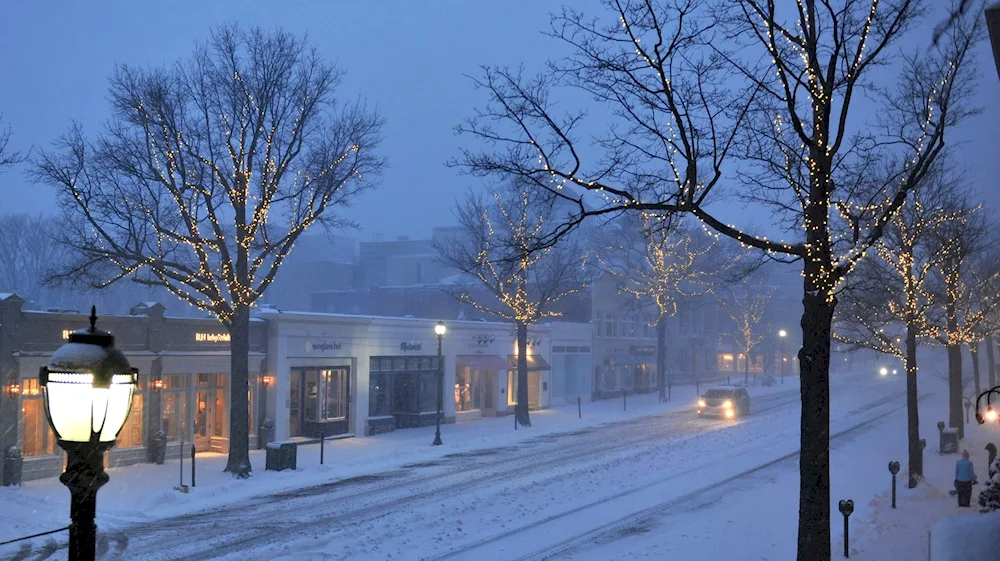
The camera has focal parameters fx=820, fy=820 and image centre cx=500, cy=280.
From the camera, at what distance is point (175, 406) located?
85.4 ft

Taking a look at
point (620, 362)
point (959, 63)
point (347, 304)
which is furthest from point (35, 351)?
point (347, 304)

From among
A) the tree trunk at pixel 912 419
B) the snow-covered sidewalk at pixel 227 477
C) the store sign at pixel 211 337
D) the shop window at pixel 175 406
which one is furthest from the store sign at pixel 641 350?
the tree trunk at pixel 912 419

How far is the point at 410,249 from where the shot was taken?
7969 cm

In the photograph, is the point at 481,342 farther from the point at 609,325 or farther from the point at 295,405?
the point at 609,325

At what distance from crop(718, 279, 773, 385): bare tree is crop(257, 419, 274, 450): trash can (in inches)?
1653

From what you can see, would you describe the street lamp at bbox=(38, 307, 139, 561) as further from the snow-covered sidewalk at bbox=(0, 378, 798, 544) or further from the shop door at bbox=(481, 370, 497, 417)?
the shop door at bbox=(481, 370, 497, 417)

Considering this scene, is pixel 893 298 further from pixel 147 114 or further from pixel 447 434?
pixel 147 114

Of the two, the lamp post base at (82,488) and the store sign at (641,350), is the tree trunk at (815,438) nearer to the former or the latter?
the lamp post base at (82,488)

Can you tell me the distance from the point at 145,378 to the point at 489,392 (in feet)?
65.3

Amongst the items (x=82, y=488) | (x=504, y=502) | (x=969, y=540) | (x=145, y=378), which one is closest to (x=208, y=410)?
(x=145, y=378)

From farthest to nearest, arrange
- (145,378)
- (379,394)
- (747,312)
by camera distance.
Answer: (747,312), (379,394), (145,378)

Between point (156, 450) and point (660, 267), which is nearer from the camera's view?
point (156, 450)

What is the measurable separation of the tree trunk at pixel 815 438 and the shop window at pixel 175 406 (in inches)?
821

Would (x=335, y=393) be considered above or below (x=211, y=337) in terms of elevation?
below
